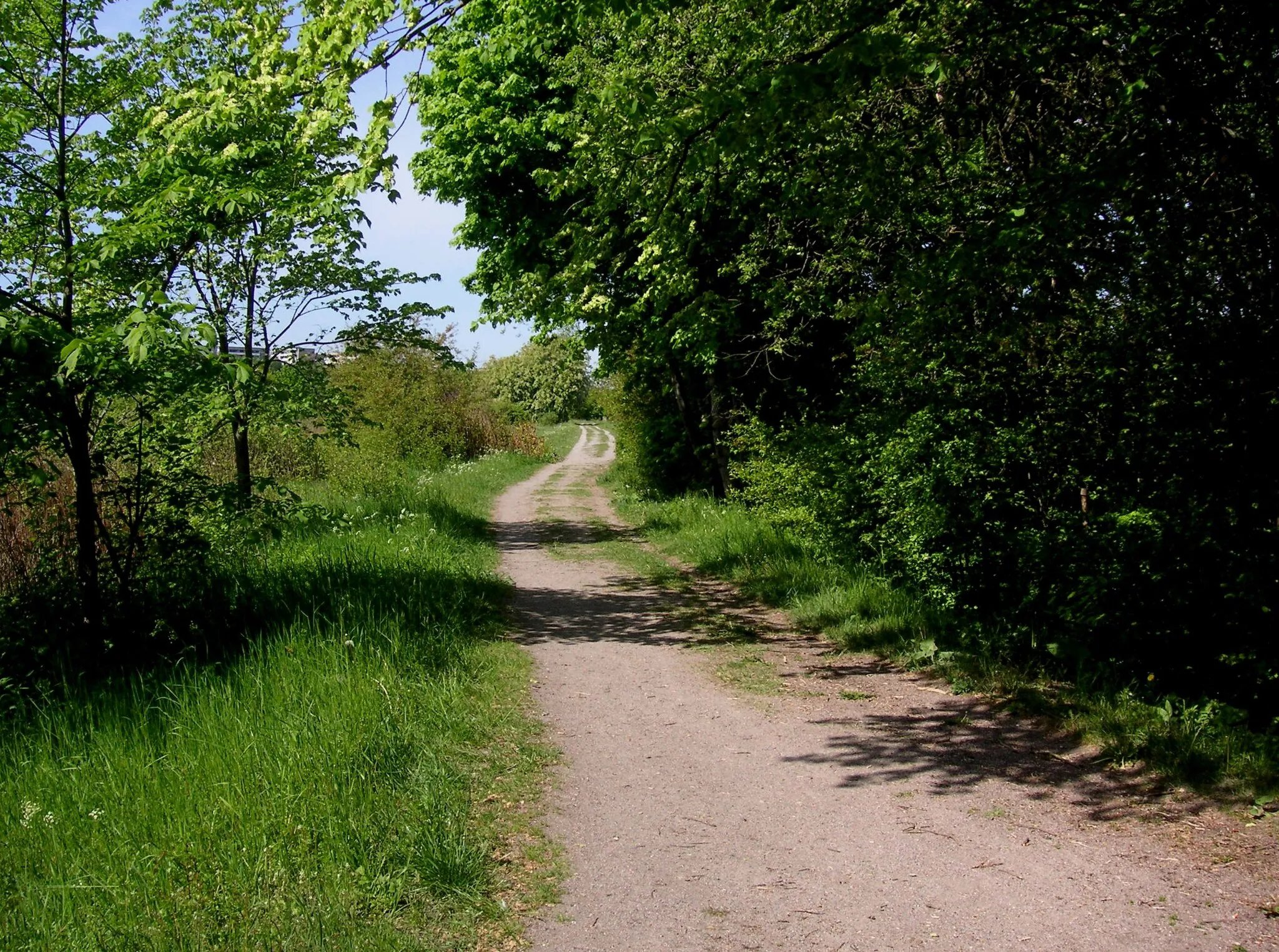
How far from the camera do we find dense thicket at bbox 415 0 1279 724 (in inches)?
224

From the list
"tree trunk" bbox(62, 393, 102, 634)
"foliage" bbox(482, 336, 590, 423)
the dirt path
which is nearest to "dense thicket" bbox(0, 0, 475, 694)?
"tree trunk" bbox(62, 393, 102, 634)

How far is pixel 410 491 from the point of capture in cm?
1778

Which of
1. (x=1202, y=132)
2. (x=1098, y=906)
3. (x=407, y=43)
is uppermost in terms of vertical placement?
(x=407, y=43)

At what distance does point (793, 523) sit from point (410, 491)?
28.4 ft

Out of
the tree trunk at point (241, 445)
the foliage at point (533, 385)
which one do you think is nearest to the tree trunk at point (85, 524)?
the tree trunk at point (241, 445)

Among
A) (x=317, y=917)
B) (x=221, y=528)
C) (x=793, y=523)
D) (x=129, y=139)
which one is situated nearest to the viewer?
(x=317, y=917)

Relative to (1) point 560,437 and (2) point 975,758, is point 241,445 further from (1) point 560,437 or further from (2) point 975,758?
(1) point 560,437

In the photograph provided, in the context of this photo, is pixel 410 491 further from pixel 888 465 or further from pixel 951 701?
pixel 951 701

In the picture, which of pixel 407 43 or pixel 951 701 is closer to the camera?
pixel 407 43

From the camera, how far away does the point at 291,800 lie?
454cm

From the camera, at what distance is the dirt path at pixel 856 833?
380 centimetres

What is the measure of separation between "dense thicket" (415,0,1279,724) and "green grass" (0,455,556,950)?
3.61 m

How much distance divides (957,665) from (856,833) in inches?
128

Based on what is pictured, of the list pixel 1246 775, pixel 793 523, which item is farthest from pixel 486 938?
pixel 793 523
